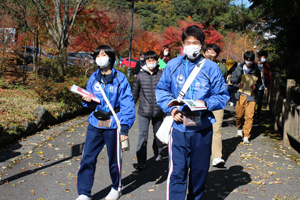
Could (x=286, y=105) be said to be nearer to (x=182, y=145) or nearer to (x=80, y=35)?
(x=182, y=145)

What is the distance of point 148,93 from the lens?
17.3ft

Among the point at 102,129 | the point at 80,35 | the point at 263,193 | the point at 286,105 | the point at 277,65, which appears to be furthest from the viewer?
the point at 80,35

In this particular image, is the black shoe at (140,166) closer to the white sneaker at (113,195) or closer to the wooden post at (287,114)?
the white sneaker at (113,195)

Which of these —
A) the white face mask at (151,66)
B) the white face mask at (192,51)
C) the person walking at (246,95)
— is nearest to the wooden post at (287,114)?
the person walking at (246,95)

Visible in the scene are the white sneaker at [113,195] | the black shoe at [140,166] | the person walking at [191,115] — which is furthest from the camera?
the black shoe at [140,166]

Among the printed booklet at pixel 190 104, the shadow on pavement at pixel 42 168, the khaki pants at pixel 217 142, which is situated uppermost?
the printed booklet at pixel 190 104

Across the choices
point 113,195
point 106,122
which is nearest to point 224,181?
point 113,195

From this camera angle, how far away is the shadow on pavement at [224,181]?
4.22 metres

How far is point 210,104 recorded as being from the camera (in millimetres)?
2893

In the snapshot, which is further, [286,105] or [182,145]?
[286,105]

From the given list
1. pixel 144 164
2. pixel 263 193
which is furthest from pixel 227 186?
pixel 144 164

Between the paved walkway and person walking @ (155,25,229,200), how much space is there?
125cm

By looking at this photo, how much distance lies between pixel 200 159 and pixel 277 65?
12.0 metres

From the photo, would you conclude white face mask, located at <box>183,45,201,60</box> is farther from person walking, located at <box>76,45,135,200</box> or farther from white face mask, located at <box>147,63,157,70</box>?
white face mask, located at <box>147,63,157,70</box>
